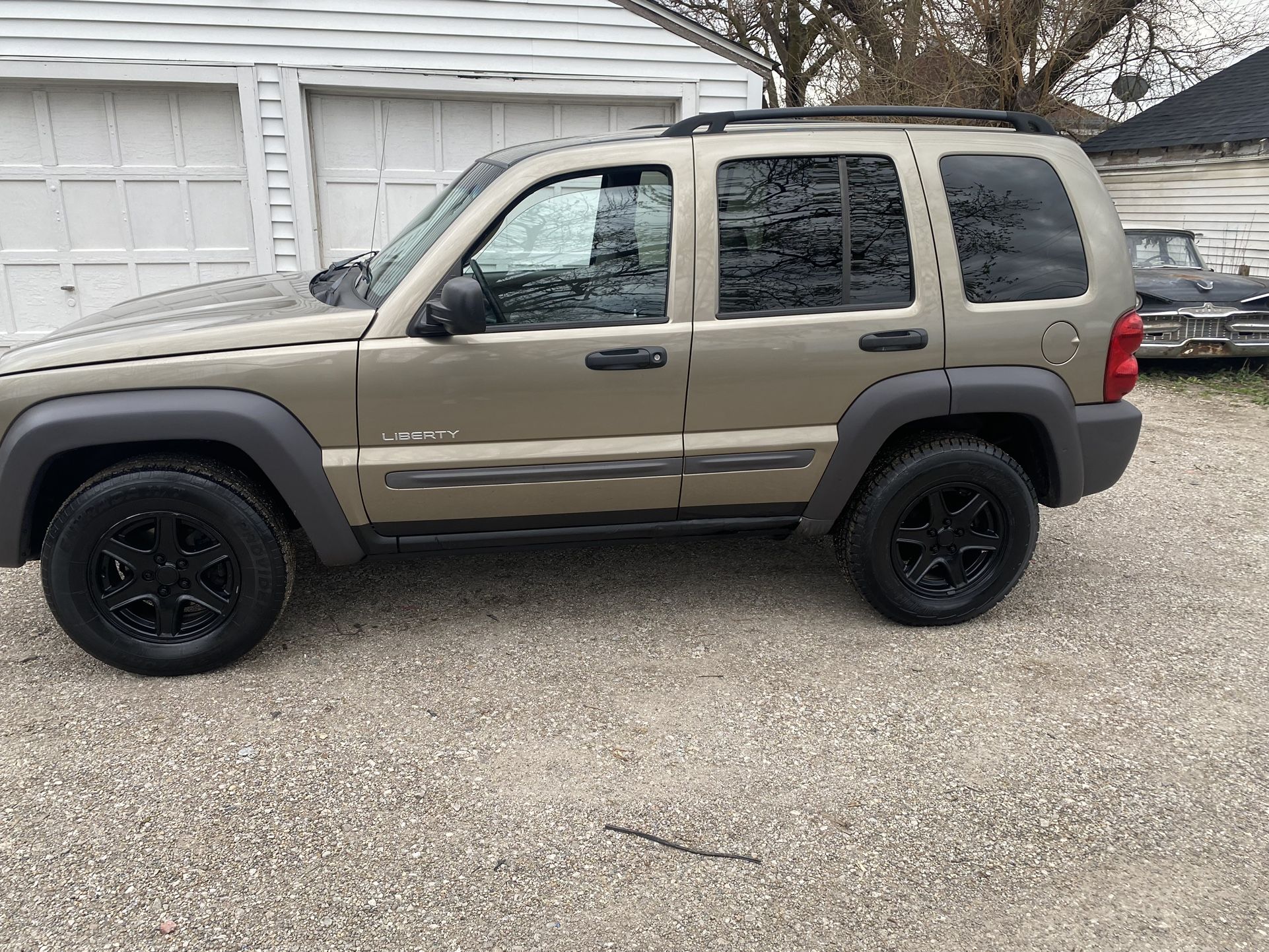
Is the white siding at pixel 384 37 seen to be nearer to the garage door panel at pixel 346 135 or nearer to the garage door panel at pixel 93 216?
the garage door panel at pixel 346 135

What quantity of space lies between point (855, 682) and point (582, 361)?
5.08 feet

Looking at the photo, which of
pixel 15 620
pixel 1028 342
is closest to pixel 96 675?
pixel 15 620

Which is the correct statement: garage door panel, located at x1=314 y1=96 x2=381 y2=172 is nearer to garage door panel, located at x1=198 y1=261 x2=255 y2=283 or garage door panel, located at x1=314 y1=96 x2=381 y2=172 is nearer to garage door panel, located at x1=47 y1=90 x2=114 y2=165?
garage door panel, located at x1=198 y1=261 x2=255 y2=283

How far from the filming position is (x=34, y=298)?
320 inches

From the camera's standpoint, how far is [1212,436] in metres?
7.15

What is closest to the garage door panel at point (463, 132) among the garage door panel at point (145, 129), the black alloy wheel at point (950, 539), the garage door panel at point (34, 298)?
the garage door panel at point (145, 129)

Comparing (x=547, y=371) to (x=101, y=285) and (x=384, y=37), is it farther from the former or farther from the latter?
(x=101, y=285)

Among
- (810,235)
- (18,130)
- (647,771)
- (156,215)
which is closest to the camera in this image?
(647,771)

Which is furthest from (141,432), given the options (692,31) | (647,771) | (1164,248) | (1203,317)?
(1164,248)

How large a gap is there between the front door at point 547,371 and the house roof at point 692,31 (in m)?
5.71

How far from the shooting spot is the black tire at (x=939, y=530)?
3617 mm

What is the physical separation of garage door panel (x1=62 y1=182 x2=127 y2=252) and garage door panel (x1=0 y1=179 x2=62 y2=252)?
0.13m

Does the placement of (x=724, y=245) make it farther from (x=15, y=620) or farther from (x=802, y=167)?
(x=15, y=620)

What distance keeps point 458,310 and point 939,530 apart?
2088 mm
